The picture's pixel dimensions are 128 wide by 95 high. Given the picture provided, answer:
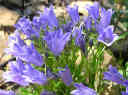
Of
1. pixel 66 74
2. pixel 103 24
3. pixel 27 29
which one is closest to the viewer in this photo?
pixel 66 74

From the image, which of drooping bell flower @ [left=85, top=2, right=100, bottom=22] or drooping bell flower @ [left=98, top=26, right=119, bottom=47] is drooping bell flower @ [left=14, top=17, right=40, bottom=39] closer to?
drooping bell flower @ [left=85, top=2, right=100, bottom=22]

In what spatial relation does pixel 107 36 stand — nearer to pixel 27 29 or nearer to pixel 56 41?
pixel 56 41

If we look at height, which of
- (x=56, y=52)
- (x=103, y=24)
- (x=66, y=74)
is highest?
(x=103, y=24)

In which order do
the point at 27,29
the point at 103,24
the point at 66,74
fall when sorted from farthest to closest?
the point at 27,29, the point at 103,24, the point at 66,74

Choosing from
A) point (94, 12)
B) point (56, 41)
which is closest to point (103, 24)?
point (94, 12)

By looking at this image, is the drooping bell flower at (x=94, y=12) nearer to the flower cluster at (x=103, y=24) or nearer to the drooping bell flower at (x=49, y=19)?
the flower cluster at (x=103, y=24)

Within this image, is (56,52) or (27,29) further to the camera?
(27,29)

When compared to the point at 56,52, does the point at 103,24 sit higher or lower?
higher

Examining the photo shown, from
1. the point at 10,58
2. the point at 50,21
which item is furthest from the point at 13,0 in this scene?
the point at 50,21

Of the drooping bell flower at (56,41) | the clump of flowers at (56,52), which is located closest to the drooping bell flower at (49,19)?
the clump of flowers at (56,52)
